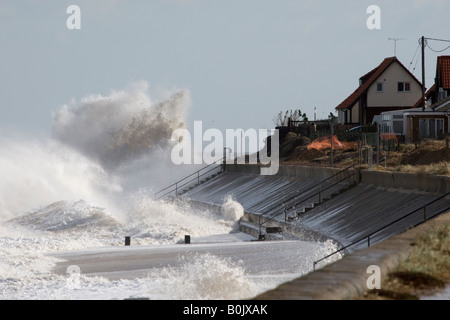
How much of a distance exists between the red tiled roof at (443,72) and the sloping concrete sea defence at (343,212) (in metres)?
20.9

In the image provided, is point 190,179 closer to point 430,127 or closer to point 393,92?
point 430,127

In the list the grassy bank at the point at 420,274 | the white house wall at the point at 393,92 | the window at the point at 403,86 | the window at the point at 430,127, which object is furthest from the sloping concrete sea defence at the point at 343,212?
the window at the point at 403,86

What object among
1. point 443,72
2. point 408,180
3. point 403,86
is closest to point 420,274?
point 408,180

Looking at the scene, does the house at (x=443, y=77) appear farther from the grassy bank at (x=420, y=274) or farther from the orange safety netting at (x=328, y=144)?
the grassy bank at (x=420, y=274)

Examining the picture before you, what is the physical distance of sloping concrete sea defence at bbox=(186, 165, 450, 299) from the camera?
8.98 metres

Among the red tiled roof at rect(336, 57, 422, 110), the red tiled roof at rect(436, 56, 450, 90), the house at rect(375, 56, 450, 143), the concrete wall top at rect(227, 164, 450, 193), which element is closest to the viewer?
the concrete wall top at rect(227, 164, 450, 193)

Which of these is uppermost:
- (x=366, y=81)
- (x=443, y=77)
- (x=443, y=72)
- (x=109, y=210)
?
(x=366, y=81)

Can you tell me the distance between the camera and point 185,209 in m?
46.2

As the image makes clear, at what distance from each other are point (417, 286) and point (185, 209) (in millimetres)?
37067

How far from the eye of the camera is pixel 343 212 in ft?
92.4

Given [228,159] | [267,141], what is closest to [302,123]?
[267,141]

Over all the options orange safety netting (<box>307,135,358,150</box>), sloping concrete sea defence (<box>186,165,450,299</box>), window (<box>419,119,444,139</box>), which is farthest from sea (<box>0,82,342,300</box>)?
window (<box>419,119,444,139</box>)

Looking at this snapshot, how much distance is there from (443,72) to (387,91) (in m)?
8.78

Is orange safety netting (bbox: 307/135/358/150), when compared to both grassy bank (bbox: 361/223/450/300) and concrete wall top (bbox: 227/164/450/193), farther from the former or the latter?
grassy bank (bbox: 361/223/450/300)
